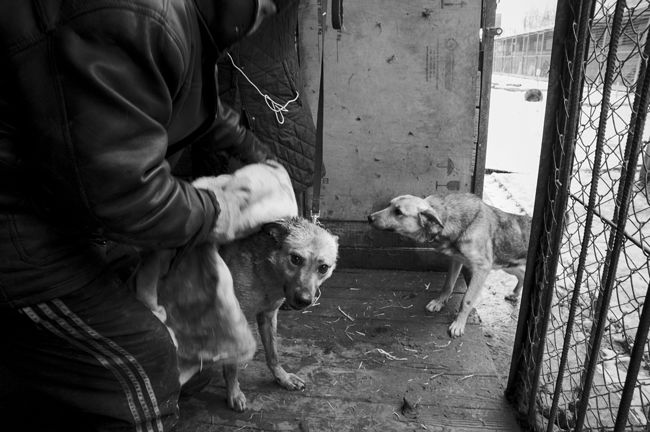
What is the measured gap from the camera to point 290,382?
9.80ft

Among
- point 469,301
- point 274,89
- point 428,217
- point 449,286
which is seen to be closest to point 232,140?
point 274,89

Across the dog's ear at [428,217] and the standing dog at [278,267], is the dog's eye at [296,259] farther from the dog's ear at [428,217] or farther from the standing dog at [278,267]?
the dog's ear at [428,217]

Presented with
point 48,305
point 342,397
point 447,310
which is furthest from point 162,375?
point 447,310

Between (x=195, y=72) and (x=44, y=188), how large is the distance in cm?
60

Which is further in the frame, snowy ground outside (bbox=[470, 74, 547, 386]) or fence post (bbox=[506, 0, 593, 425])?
snowy ground outside (bbox=[470, 74, 547, 386])

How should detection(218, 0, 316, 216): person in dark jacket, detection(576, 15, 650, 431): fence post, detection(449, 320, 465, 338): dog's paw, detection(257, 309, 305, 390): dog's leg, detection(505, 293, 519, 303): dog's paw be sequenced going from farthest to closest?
detection(505, 293, 519, 303): dog's paw → detection(449, 320, 465, 338): dog's paw → detection(218, 0, 316, 216): person in dark jacket → detection(257, 309, 305, 390): dog's leg → detection(576, 15, 650, 431): fence post

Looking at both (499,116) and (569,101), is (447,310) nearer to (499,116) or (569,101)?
(569,101)

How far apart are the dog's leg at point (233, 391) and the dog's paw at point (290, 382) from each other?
28cm

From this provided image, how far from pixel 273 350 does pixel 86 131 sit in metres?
2.14

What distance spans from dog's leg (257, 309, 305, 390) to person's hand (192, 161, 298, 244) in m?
1.34

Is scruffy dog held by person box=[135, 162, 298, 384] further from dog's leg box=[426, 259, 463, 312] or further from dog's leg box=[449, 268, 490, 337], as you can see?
dog's leg box=[426, 259, 463, 312]

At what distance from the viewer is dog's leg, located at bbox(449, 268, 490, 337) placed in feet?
12.1

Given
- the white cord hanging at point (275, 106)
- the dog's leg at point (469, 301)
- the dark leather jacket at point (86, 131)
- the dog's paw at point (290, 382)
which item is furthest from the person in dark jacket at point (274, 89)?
the dark leather jacket at point (86, 131)

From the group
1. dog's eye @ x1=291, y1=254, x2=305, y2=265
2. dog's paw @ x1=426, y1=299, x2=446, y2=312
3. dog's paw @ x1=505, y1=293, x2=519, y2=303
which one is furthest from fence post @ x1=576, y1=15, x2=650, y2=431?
dog's paw @ x1=505, y1=293, x2=519, y2=303
